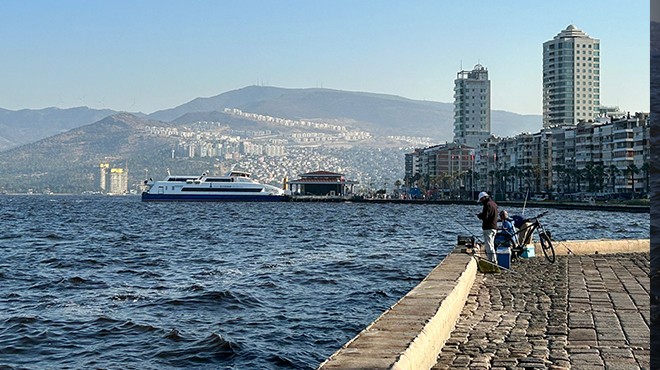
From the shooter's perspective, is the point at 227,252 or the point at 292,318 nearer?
the point at 292,318

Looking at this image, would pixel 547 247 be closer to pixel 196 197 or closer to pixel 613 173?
pixel 613 173

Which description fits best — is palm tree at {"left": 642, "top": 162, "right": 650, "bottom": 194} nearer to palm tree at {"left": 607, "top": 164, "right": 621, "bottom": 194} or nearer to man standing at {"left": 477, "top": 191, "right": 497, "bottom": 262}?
palm tree at {"left": 607, "top": 164, "right": 621, "bottom": 194}

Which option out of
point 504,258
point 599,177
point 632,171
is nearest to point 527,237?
point 504,258

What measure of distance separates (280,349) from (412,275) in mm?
11330

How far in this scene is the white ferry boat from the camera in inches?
6801

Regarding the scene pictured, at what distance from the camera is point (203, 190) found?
567 feet

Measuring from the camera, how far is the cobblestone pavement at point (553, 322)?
9.21 metres

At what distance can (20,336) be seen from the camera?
15.4m

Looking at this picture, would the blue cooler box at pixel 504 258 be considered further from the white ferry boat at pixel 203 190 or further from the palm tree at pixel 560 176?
the palm tree at pixel 560 176

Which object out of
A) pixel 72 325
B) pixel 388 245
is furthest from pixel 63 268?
pixel 388 245

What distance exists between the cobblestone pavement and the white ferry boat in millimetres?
156467

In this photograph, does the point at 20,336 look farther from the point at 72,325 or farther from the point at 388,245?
the point at 388,245

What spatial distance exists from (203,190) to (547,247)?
154m

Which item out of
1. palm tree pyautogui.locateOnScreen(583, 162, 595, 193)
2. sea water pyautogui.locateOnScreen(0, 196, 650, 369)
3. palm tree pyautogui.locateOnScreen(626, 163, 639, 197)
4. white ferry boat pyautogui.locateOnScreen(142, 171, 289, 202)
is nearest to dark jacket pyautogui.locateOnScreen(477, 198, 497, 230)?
sea water pyautogui.locateOnScreen(0, 196, 650, 369)
